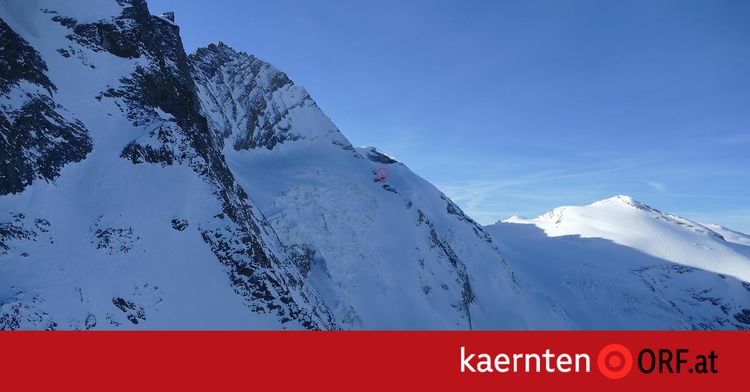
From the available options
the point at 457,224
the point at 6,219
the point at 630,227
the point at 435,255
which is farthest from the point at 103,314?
the point at 630,227

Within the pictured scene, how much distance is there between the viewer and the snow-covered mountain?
21078 mm

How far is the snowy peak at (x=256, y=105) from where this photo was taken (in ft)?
192

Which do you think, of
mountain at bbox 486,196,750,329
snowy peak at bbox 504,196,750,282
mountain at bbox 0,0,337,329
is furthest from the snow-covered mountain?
snowy peak at bbox 504,196,750,282

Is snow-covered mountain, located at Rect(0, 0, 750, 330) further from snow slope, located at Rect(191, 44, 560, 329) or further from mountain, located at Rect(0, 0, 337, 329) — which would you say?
snow slope, located at Rect(191, 44, 560, 329)

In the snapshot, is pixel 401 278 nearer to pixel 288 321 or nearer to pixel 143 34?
pixel 288 321

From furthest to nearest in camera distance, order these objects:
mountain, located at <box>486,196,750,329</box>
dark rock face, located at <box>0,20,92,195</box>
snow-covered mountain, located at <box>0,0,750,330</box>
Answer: mountain, located at <box>486,196,750,329</box>, dark rock face, located at <box>0,20,92,195</box>, snow-covered mountain, located at <box>0,0,750,330</box>

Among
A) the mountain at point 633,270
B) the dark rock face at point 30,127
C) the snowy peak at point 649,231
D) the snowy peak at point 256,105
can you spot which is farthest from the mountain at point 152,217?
the snowy peak at point 649,231

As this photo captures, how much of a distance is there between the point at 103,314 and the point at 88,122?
14378 millimetres

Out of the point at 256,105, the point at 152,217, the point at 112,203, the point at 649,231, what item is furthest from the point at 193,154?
the point at 649,231

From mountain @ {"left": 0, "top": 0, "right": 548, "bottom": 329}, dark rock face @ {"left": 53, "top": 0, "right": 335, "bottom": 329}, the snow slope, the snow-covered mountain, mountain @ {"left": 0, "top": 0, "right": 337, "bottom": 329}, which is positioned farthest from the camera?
the snow slope

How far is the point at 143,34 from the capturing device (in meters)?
34.9

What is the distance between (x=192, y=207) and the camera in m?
25.5

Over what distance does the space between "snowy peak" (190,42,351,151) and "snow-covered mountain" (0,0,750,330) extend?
0.26m

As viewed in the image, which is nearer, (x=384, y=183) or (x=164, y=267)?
(x=164, y=267)
